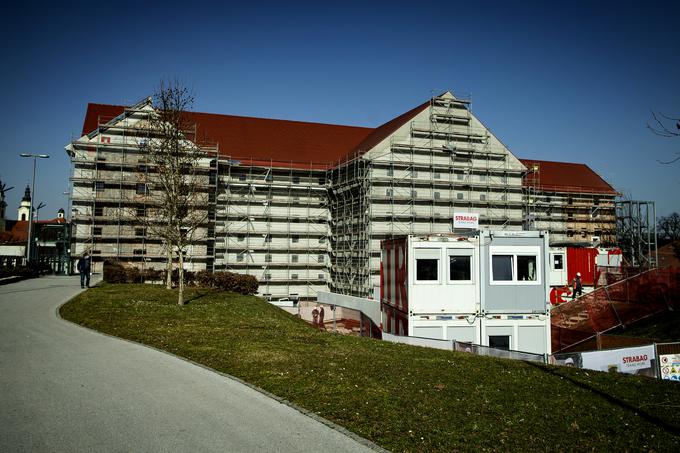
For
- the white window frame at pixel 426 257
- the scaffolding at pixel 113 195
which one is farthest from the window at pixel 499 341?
the scaffolding at pixel 113 195

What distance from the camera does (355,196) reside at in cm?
4744

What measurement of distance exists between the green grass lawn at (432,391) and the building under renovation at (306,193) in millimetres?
29554

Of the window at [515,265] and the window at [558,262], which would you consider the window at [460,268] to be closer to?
the window at [515,265]

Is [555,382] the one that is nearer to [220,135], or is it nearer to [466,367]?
[466,367]

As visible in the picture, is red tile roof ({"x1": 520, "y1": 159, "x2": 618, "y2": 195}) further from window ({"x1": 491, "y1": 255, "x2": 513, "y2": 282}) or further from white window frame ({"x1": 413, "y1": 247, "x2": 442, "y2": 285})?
white window frame ({"x1": 413, "y1": 247, "x2": 442, "y2": 285})

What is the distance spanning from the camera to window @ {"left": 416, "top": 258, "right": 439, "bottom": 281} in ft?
61.1

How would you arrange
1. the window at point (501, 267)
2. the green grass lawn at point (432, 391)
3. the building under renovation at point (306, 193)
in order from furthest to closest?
the building under renovation at point (306, 193), the window at point (501, 267), the green grass lawn at point (432, 391)

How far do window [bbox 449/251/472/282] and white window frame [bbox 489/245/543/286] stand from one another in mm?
723

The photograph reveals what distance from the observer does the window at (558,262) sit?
3778 cm

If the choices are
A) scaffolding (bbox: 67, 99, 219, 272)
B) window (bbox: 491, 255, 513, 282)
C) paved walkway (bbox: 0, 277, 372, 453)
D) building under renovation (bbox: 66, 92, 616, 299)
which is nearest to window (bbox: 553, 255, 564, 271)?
building under renovation (bbox: 66, 92, 616, 299)

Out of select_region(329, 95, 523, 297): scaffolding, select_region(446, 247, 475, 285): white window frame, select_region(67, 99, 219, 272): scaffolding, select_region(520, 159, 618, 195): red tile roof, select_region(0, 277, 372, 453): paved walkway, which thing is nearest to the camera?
select_region(0, 277, 372, 453): paved walkway

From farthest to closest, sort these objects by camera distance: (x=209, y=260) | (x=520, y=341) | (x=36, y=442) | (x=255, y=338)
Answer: (x=209, y=260), (x=520, y=341), (x=255, y=338), (x=36, y=442)

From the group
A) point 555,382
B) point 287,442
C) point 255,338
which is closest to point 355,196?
point 255,338

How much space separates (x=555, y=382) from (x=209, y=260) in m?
39.3
